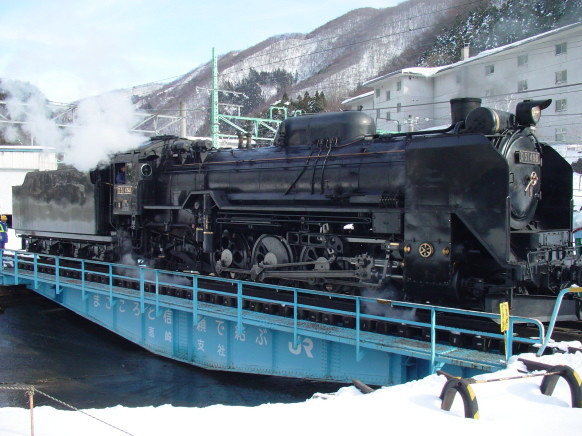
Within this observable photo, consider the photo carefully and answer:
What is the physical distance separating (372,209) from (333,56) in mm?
119007

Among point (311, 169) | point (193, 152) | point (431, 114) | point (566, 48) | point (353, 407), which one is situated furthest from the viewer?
point (431, 114)

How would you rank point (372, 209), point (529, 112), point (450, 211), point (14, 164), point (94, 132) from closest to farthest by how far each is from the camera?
point (450, 211) → point (529, 112) → point (372, 209) → point (94, 132) → point (14, 164)

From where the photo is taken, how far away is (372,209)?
29.4 feet

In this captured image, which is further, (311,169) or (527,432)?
(311,169)

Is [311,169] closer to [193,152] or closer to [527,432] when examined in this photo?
[193,152]

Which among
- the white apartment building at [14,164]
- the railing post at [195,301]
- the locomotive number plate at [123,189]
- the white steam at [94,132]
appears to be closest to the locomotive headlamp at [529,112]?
the railing post at [195,301]

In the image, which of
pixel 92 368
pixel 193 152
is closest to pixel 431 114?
pixel 193 152

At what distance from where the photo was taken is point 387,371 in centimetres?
833

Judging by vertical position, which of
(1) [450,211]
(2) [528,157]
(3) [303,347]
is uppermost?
(2) [528,157]

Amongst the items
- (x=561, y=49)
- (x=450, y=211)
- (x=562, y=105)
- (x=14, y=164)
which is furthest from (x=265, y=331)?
(x=14, y=164)

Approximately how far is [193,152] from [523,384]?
32.1 feet

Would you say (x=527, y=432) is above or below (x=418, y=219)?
below

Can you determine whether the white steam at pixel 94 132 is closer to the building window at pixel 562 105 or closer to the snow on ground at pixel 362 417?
the snow on ground at pixel 362 417

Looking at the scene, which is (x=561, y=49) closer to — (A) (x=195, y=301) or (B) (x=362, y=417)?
(A) (x=195, y=301)
